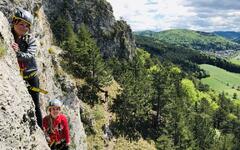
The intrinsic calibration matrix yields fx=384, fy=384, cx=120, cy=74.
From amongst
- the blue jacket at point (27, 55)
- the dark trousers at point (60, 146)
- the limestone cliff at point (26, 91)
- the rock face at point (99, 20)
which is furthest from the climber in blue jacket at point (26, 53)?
the rock face at point (99, 20)

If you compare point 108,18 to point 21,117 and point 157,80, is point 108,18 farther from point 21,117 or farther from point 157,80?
point 21,117

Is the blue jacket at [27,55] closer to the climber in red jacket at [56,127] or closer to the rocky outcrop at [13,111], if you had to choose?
the rocky outcrop at [13,111]

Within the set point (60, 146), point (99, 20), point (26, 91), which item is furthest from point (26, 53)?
point (99, 20)

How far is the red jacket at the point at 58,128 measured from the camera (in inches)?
484

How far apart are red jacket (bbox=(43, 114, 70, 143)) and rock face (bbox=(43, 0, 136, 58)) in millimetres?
102987

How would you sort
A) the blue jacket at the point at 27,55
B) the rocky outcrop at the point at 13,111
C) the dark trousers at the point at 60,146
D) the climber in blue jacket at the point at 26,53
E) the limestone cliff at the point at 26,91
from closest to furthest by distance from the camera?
the rocky outcrop at the point at 13,111 → the limestone cliff at the point at 26,91 → the climber in blue jacket at the point at 26,53 → the blue jacket at the point at 27,55 → the dark trousers at the point at 60,146

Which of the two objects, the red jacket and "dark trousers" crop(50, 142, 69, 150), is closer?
the red jacket

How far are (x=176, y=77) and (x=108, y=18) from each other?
33.1 metres

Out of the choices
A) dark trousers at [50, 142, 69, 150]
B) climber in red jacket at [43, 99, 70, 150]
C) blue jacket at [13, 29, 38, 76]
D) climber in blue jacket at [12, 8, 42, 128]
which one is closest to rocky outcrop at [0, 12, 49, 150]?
climber in blue jacket at [12, 8, 42, 128]

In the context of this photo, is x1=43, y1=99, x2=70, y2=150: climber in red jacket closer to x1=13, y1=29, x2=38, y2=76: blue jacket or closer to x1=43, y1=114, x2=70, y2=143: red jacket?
x1=43, y1=114, x2=70, y2=143: red jacket

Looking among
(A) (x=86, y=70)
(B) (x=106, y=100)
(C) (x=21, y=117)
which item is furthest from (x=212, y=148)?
(C) (x=21, y=117)

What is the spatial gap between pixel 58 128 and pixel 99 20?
385 ft

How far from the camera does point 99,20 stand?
127875mm

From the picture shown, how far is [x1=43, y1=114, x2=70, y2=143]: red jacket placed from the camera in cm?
1229
